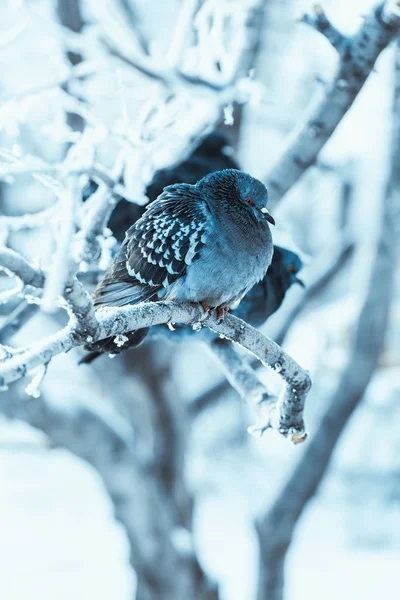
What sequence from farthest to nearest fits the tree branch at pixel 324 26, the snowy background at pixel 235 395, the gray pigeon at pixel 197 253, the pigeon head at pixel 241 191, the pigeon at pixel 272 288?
the snowy background at pixel 235 395 < the pigeon at pixel 272 288 < the tree branch at pixel 324 26 < the pigeon head at pixel 241 191 < the gray pigeon at pixel 197 253

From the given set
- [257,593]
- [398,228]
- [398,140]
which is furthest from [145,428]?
[398,140]

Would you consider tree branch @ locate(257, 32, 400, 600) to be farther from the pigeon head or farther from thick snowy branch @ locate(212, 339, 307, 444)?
the pigeon head

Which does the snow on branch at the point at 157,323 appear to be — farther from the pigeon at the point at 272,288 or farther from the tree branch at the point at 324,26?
the tree branch at the point at 324,26

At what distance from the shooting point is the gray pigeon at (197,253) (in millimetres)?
2293

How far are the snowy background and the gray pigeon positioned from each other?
370mm

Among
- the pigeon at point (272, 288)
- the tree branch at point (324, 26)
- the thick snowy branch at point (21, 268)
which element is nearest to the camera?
the thick snowy branch at point (21, 268)

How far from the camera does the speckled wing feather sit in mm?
2326

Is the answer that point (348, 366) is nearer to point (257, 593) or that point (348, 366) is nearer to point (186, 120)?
point (257, 593)

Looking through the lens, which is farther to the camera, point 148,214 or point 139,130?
point 139,130

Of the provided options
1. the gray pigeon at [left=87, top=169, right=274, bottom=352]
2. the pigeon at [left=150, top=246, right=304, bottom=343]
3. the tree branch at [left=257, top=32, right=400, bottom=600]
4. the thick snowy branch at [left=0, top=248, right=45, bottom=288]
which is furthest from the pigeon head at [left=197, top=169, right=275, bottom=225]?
the tree branch at [left=257, top=32, right=400, bottom=600]

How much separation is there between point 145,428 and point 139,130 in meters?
2.73

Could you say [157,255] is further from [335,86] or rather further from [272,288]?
[335,86]

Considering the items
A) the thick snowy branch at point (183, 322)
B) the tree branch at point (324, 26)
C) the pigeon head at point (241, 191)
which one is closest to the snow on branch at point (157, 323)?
the thick snowy branch at point (183, 322)

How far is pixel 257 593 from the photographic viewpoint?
15.0 ft
